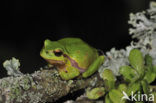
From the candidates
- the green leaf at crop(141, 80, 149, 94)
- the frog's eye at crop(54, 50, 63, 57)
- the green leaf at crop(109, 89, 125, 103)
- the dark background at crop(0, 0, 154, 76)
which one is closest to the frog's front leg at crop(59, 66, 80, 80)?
the frog's eye at crop(54, 50, 63, 57)

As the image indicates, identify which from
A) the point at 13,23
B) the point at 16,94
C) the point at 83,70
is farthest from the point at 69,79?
the point at 13,23

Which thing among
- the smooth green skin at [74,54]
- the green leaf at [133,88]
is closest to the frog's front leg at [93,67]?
the smooth green skin at [74,54]

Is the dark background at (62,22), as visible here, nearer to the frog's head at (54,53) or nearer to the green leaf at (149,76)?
the frog's head at (54,53)

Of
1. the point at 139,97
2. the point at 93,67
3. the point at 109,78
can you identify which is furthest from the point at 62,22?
the point at 139,97

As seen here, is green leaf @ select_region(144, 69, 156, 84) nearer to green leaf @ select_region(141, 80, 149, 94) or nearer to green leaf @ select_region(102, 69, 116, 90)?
green leaf @ select_region(141, 80, 149, 94)

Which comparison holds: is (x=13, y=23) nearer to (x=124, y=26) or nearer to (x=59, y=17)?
(x=59, y=17)

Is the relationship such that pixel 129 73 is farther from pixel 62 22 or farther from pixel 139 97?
pixel 62 22
